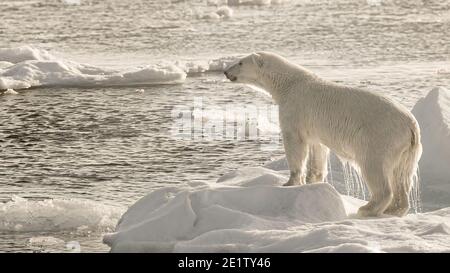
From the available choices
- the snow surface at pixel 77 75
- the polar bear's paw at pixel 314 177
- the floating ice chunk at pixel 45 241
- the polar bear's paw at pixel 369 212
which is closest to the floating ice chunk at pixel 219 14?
the snow surface at pixel 77 75

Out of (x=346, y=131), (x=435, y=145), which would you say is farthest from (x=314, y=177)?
(x=435, y=145)

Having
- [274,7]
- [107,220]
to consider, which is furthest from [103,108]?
[274,7]

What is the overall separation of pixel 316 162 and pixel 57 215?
7.75ft

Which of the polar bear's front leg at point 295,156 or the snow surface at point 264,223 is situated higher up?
the polar bear's front leg at point 295,156

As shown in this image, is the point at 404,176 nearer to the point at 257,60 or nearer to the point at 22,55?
the point at 257,60

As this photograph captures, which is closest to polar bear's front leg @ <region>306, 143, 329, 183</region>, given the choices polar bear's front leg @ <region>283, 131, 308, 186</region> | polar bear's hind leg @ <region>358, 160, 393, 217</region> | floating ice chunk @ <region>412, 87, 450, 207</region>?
polar bear's front leg @ <region>283, 131, 308, 186</region>

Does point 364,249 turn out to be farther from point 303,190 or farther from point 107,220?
point 107,220

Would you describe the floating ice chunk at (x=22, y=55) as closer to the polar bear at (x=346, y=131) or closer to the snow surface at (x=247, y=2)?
the polar bear at (x=346, y=131)

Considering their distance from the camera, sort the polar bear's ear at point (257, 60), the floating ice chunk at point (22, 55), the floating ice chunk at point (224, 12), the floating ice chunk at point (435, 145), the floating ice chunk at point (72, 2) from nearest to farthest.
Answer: the polar bear's ear at point (257, 60)
the floating ice chunk at point (435, 145)
the floating ice chunk at point (22, 55)
the floating ice chunk at point (224, 12)
the floating ice chunk at point (72, 2)

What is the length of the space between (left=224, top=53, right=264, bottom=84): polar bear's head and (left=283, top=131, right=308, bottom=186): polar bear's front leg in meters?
0.78

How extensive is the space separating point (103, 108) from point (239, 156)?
3.60m

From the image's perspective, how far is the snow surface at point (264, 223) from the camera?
635 cm

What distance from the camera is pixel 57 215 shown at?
28.6 feet

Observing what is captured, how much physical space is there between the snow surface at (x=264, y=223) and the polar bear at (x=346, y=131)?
0.24 meters
